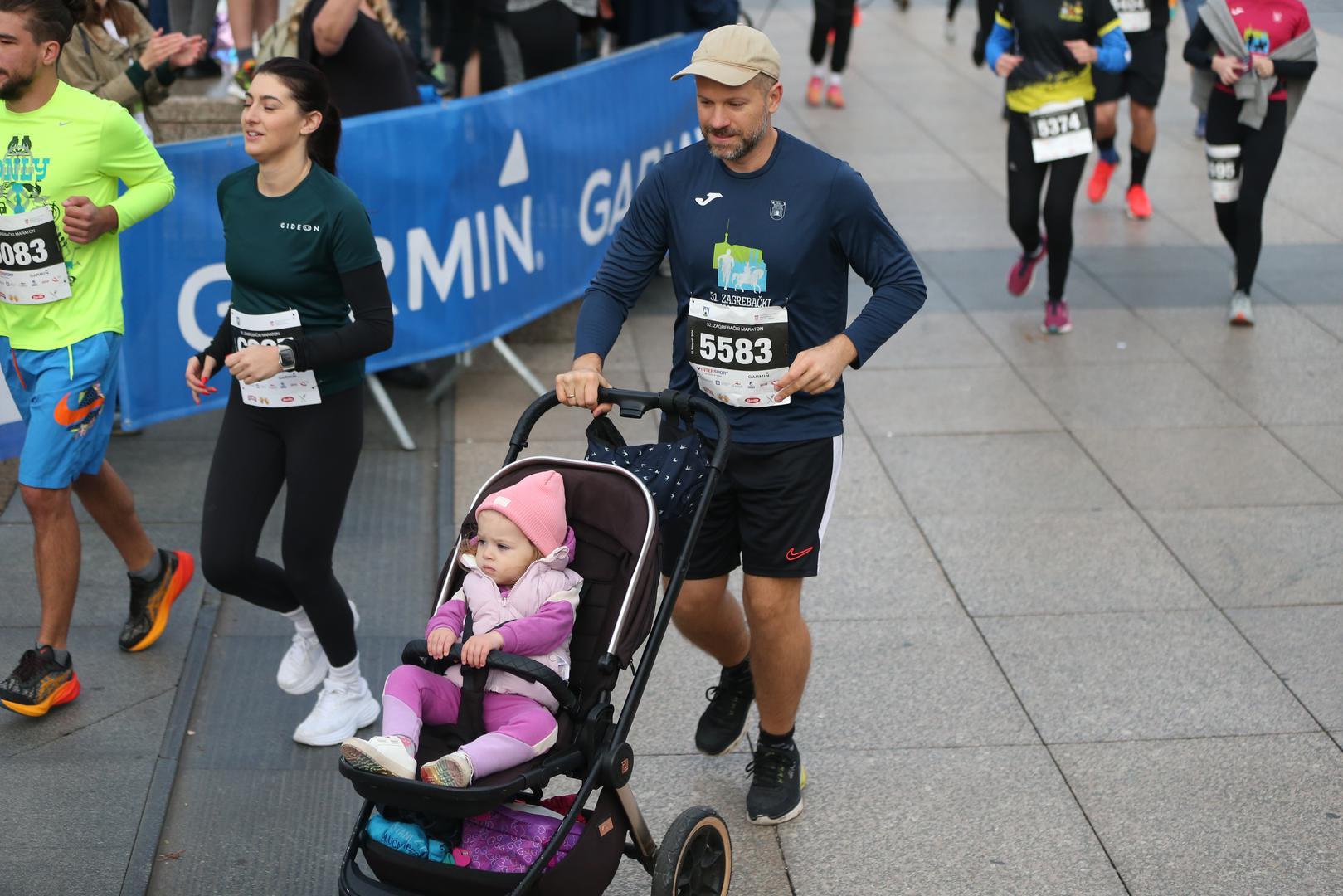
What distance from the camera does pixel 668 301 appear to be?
9.13 m

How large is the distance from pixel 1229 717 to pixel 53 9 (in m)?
4.14

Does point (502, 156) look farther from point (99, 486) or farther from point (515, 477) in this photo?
point (515, 477)

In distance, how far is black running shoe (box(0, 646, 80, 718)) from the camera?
4633 mm

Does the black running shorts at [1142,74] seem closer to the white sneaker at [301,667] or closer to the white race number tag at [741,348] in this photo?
the white race number tag at [741,348]

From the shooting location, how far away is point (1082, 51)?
7754 mm

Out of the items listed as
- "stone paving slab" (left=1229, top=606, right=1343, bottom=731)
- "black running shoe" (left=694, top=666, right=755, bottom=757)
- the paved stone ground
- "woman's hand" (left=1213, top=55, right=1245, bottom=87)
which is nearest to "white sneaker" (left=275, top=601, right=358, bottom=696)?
the paved stone ground

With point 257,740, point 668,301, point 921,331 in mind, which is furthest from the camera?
point 668,301

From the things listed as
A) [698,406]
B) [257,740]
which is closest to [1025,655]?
[698,406]

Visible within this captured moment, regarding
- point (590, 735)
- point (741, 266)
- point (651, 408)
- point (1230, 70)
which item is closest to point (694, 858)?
point (590, 735)

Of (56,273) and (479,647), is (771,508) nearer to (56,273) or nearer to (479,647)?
(479,647)

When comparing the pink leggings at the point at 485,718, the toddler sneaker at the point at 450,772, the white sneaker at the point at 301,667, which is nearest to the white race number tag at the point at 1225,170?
the white sneaker at the point at 301,667

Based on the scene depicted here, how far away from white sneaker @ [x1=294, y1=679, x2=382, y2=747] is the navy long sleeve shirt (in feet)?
4.76

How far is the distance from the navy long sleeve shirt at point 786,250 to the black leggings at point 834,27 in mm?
9968

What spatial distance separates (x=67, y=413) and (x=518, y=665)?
6.80 ft
